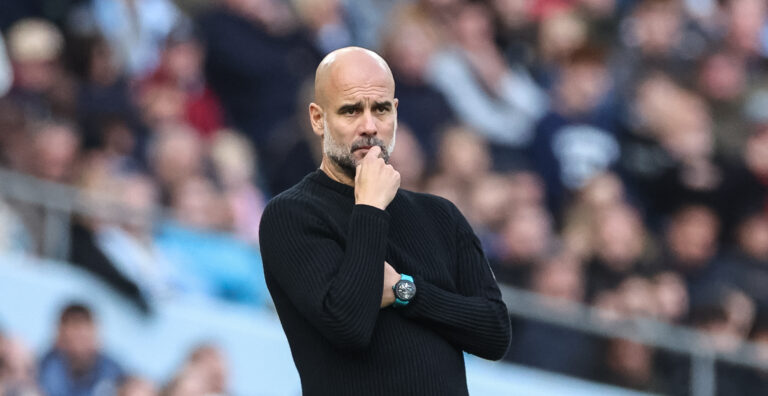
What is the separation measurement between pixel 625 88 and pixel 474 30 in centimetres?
128

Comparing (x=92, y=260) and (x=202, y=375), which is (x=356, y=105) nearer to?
(x=92, y=260)

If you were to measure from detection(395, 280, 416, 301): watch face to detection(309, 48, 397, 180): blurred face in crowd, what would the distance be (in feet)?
0.96

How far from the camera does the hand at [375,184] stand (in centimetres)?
302

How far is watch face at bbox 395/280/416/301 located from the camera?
3.01 meters

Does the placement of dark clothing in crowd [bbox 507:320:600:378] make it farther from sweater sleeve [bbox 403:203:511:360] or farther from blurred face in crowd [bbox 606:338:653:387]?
sweater sleeve [bbox 403:203:511:360]

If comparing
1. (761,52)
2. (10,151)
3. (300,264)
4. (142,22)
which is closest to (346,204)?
(300,264)

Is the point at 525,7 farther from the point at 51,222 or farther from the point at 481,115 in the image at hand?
the point at 51,222

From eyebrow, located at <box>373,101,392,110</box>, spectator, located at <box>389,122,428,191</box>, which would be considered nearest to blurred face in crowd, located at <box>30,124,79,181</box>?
spectator, located at <box>389,122,428,191</box>

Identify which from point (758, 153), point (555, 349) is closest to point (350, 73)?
point (555, 349)

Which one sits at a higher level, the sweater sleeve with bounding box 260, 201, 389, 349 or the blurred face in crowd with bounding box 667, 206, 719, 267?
the blurred face in crowd with bounding box 667, 206, 719, 267

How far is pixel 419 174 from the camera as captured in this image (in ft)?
26.6

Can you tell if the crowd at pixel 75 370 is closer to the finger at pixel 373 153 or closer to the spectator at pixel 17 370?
the spectator at pixel 17 370

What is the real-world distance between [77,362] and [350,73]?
3576 millimetres

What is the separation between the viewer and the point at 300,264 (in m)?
3.00
